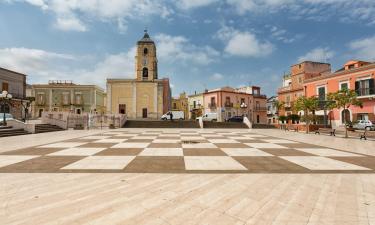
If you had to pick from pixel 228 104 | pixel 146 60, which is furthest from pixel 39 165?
pixel 228 104

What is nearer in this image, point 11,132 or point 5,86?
point 11,132

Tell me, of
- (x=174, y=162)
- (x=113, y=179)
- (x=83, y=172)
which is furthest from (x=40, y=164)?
(x=174, y=162)

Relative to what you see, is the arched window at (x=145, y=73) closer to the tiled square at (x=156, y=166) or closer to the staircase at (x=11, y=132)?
the staircase at (x=11, y=132)

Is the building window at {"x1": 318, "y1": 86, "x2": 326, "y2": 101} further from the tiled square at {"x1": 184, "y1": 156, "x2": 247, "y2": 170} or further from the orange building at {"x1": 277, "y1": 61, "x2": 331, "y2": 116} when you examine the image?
the tiled square at {"x1": 184, "y1": 156, "x2": 247, "y2": 170}

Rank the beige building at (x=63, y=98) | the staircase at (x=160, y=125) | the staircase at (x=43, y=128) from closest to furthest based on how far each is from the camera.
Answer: the staircase at (x=43, y=128) → the staircase at (x=160, y=125) → the beige building at (x=63, y=98)

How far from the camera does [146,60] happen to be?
45.7 metres

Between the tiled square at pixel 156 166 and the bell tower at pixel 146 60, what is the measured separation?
39854mm

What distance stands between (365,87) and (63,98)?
5771 cm

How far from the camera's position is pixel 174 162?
686 cm

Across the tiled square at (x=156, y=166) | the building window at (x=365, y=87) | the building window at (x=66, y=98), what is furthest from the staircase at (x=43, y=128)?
the building window at (x=365, y=87)

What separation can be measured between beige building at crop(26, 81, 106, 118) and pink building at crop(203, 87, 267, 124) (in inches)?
1100

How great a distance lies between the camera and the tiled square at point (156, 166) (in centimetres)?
579

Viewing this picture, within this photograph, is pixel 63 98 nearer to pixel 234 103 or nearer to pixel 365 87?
pixel 234 103

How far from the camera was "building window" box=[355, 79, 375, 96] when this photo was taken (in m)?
27.0
